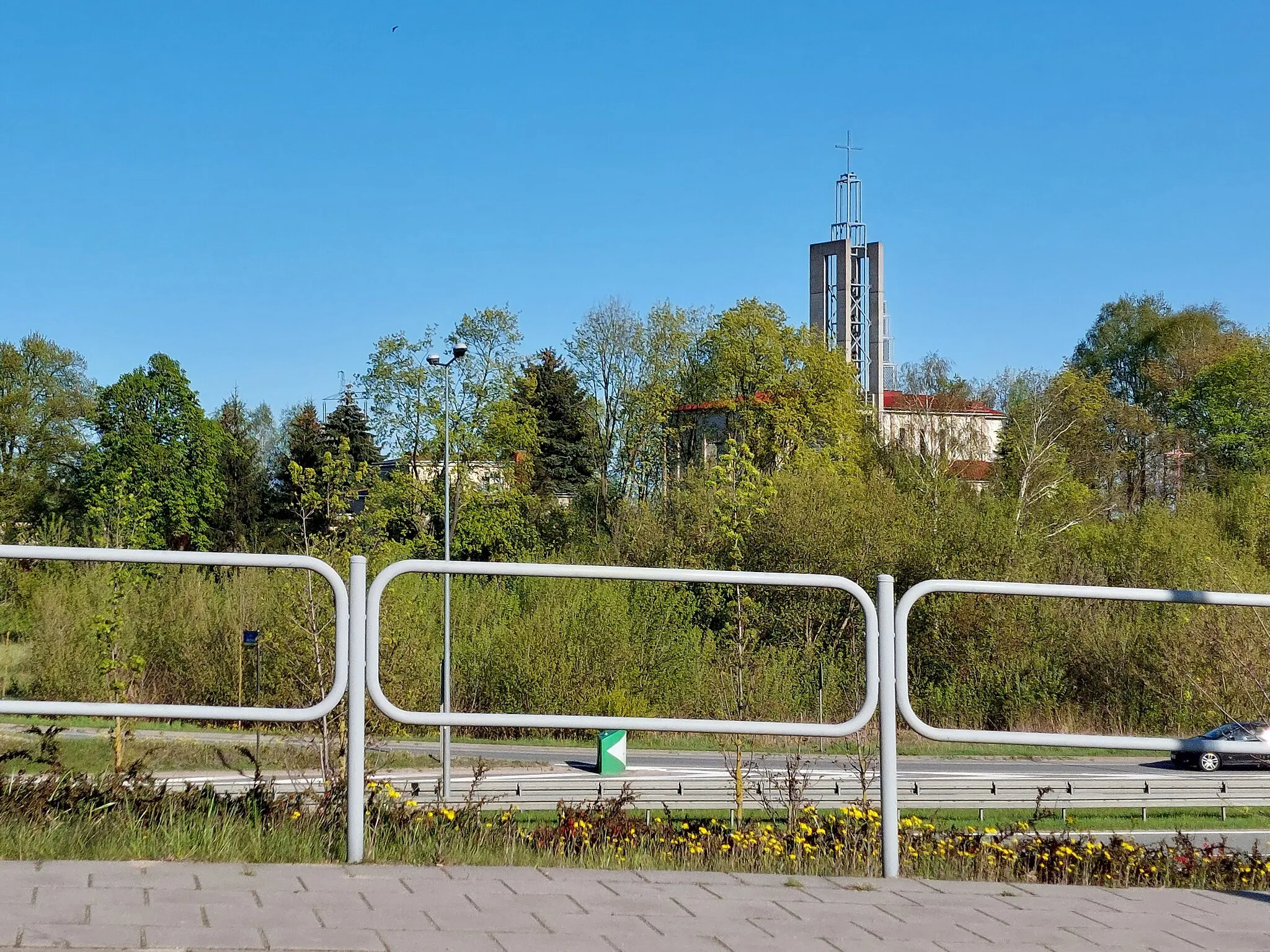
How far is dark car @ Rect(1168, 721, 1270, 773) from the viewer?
531cm

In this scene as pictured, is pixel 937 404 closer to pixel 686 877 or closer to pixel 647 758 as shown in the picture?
pixel 647 758

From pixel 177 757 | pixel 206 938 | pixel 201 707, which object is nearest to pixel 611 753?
pixel 177 757

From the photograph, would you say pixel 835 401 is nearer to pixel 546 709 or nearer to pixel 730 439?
pixel 730 439

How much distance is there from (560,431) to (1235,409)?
3179 centimetres

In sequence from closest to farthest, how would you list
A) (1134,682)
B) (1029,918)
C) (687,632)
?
(1029,918) → (1134,682) → (687,632)

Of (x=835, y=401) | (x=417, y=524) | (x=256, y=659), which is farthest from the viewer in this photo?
(x=835, y=401)

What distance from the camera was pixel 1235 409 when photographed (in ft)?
197

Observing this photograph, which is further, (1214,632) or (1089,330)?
(1089,330)

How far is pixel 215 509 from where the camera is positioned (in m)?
59.4

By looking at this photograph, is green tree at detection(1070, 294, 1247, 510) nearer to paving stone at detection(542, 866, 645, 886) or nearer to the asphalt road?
the asphalt road

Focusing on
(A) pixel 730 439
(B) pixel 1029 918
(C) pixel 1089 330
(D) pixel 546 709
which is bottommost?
(B) pixel 1029 918

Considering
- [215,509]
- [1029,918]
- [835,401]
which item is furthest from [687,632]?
[215,509]

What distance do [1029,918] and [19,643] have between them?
4.31m

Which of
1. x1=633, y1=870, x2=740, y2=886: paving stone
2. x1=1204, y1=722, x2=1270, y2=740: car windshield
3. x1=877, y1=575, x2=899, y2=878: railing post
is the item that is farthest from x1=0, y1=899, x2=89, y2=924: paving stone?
x1=1204, y1=722, x2=1270, y2=740: car windshield
